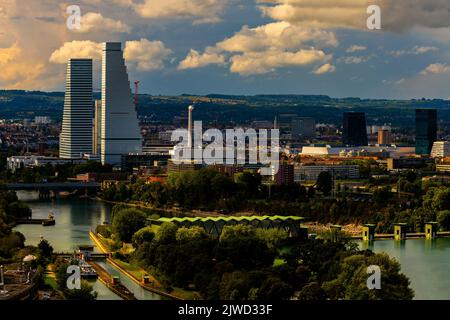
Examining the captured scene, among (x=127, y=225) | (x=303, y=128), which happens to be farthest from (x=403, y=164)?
(x=303, y=128)

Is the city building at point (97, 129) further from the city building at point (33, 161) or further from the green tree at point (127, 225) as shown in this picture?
the green tree at point (127, 225)

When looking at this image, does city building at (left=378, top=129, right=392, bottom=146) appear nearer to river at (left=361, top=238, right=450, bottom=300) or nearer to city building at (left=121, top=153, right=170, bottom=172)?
city building at (left=121, top=153, right=170, bottom=172)

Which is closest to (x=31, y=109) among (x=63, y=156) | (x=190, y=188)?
(x=63, y=156)

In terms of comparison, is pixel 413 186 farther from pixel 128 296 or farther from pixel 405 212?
pixel 128 296

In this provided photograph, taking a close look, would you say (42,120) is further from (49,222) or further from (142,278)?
(142,278)

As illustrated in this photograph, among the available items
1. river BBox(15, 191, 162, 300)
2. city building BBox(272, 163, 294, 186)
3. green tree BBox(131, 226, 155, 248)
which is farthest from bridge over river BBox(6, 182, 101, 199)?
green tree BBox(131, 226, 155, 248)

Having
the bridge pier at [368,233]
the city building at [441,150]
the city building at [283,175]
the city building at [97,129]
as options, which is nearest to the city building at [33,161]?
the city building at [97,129]
